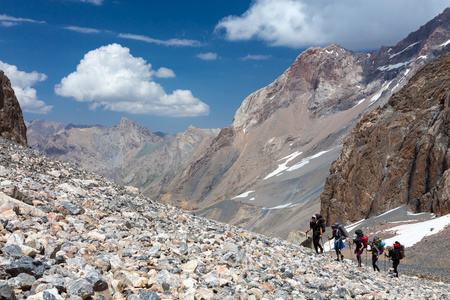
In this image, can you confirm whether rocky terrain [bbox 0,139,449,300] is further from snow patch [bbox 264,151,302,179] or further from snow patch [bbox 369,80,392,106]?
snow patch [bbox 369,80,392,106]

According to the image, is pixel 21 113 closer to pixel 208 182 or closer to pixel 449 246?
pixel 449 246

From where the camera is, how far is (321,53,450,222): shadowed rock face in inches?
1698

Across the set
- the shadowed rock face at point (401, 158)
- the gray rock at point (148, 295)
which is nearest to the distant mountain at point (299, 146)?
the shadowed rock face at point (401, 158)

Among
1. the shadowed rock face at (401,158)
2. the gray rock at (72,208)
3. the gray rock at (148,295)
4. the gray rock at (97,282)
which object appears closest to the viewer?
the gray rock at (97,282)

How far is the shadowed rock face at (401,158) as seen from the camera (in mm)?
43125

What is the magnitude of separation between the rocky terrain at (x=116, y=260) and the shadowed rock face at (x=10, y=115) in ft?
67.3

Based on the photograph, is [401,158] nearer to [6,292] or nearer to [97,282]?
[97,282]

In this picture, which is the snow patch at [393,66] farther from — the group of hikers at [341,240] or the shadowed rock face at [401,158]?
the group of hikers at [341,240]

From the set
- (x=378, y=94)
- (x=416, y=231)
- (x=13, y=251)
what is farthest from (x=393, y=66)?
(x=13, y=251)

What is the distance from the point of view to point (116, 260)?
6.80m

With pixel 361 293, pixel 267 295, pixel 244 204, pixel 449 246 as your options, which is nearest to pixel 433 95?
pixel 449 246

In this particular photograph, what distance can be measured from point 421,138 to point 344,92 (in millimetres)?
152163

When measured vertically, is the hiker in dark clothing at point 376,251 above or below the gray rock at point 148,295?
A: below

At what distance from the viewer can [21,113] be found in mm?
34938
